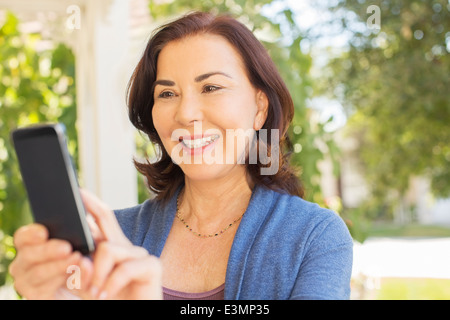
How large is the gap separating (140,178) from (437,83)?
4501 mm

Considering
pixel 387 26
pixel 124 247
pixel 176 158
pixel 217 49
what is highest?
pixel 387 26

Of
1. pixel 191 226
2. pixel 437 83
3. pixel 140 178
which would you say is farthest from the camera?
pixel 437 83

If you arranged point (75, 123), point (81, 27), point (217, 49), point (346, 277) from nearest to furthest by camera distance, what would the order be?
point (346, 277), point (217, 49), point (81, 27), point (75, 123)

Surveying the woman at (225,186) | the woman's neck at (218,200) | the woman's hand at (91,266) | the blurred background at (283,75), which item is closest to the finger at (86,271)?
the woman's hand at (91,266)

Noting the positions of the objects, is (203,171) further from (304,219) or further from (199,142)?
(304,219)

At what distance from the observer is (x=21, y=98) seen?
11.0 ft

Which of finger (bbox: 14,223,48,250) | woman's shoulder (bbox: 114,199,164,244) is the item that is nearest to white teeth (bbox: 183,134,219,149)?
woman's shoulder (bbox: 114,199,164,244)

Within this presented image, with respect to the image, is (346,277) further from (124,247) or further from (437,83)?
(437,83)

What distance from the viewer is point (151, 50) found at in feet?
3.99

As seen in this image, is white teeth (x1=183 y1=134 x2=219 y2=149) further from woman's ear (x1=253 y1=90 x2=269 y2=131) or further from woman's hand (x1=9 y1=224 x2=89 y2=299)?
woman's hand (x1=9 y1=224 x2=89 y2=299)

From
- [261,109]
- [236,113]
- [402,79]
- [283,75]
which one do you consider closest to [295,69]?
[283,75]

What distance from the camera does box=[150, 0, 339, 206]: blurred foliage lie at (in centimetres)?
225

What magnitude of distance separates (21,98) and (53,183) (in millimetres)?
2921

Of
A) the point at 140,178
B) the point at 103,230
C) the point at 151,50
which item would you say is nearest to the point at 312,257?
the point at 103,230
